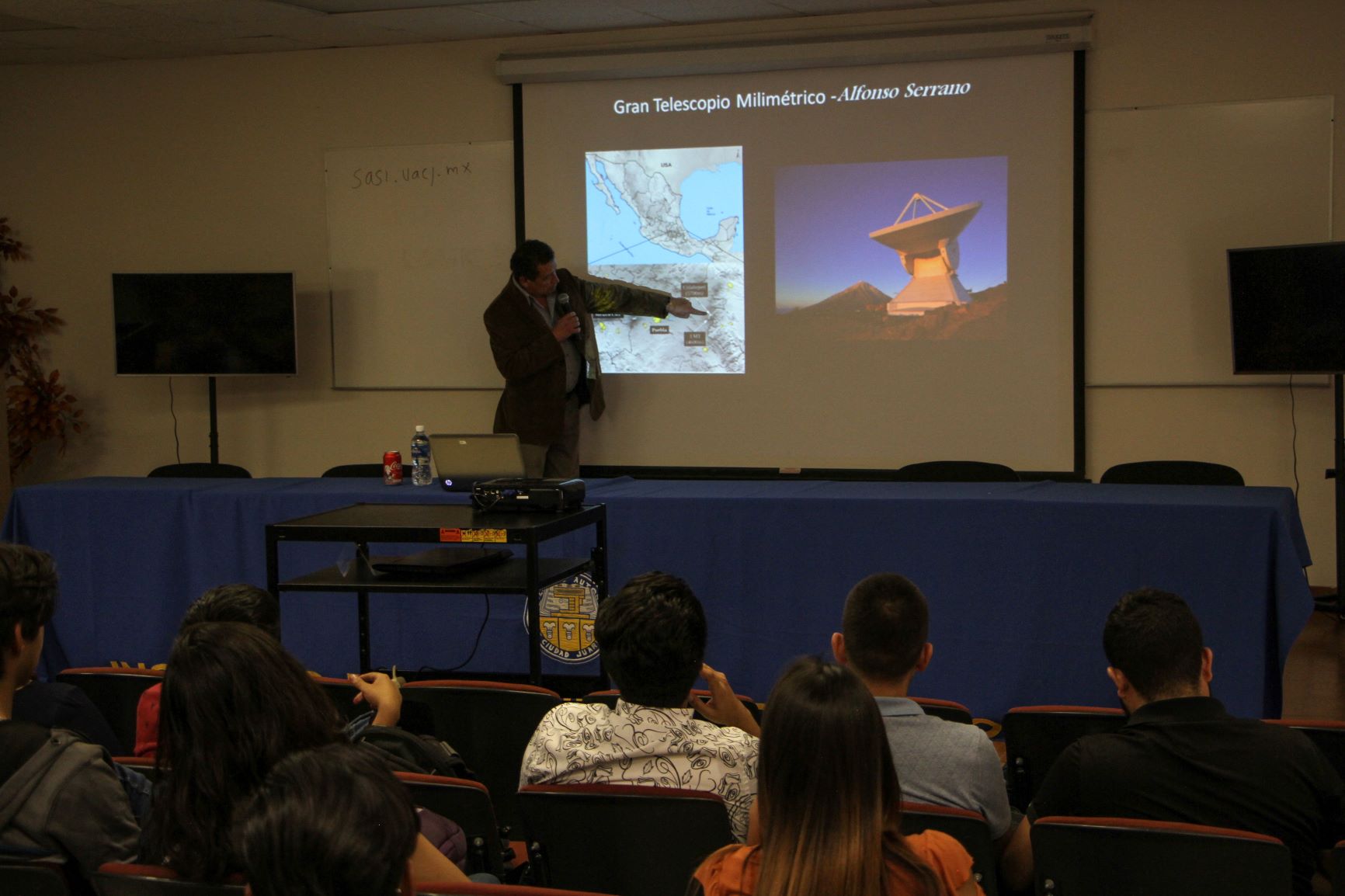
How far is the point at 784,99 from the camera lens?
6055 millimetres

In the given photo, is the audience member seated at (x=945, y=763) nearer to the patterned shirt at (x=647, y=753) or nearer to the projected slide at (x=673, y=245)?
the patterned shirt at (x=647, y=753)

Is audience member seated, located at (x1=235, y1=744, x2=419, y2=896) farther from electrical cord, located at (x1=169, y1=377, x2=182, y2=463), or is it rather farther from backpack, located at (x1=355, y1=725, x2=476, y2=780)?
electrical cord, located at (x1=169, y1=377, x2=182, y2=463)

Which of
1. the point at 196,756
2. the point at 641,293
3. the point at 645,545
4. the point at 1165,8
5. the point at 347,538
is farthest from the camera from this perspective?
the point at 641,293

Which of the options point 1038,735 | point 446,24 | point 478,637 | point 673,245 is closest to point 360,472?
point 478,637

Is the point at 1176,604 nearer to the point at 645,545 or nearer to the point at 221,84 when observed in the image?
the point at 645,545

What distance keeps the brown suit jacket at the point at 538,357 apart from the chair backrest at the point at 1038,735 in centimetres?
367

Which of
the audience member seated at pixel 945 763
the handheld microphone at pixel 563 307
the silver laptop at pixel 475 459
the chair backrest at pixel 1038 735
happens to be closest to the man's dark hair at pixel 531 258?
the handheld microphone at pixel 563 307

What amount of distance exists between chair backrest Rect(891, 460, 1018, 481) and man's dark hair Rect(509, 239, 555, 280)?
6.77 ft

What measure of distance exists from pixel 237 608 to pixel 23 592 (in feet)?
1.15

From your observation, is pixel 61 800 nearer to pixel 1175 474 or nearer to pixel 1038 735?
pixel 1038 735

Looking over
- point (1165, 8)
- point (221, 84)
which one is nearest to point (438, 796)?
point (1165, 8)

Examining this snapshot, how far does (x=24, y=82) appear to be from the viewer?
7.03 meters

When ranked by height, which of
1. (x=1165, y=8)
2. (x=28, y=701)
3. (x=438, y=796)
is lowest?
(x=438, y=796)

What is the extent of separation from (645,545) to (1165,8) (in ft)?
11.9
